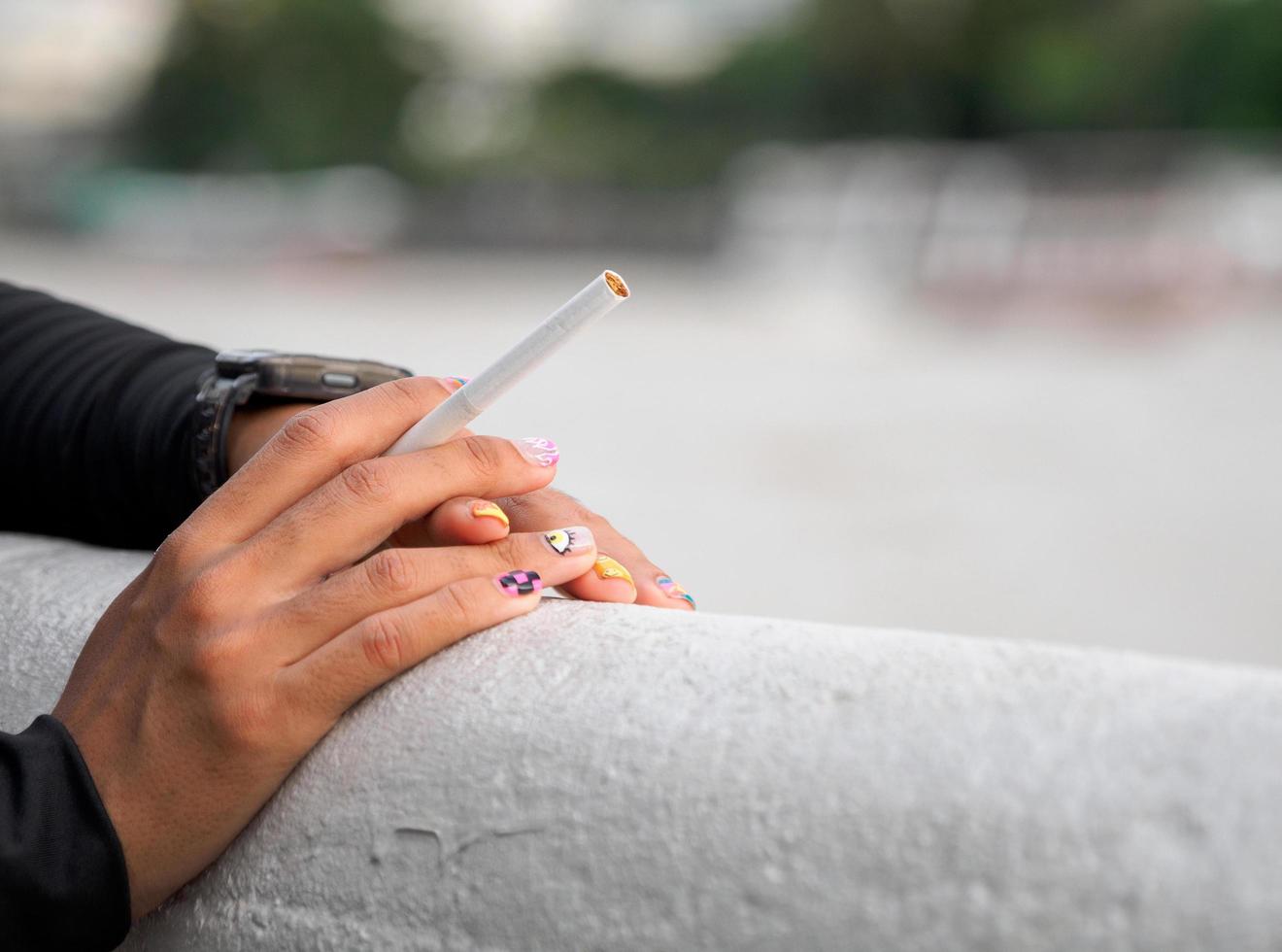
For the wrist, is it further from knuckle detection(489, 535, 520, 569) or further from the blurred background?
the blurred background

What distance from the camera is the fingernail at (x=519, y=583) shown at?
980 millimetres

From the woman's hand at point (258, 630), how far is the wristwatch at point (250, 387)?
28 centimetres

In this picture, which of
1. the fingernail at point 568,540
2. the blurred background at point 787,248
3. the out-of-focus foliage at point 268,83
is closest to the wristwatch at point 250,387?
the fingernail at point 568,540

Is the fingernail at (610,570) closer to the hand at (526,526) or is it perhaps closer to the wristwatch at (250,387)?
the hand at (526,526)

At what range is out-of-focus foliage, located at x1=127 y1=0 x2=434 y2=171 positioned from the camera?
32.4m

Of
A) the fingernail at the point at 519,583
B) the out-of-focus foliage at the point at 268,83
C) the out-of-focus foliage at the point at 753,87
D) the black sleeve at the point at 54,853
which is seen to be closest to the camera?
the black sleeve at the point at 54,853

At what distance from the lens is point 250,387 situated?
1.25 meters

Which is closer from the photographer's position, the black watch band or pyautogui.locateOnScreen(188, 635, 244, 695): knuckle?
pyautogui.locateOnScreen(188, 635, 244, 695): knuckle

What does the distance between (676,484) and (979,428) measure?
2683 millimetres

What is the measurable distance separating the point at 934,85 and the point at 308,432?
107ft

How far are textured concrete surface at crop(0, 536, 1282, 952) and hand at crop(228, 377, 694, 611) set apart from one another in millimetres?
78

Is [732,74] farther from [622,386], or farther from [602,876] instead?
[602,876]

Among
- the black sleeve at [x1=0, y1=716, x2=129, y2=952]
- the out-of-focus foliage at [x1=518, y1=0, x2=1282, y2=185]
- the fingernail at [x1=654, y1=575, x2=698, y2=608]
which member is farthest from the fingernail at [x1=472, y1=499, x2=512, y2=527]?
the out-of-focus foliage at [x1=518, y1=0, x2=1282, y2=185]

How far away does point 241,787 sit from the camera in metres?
0.91
